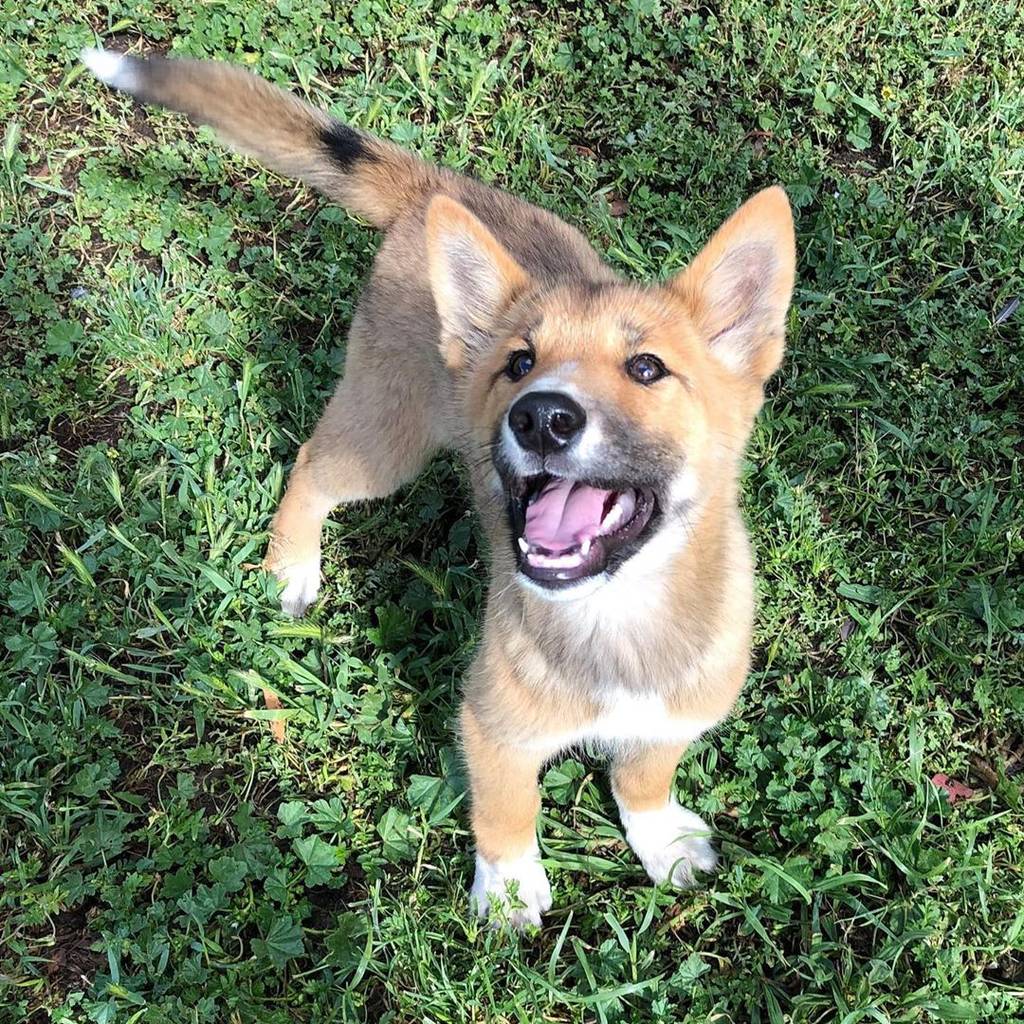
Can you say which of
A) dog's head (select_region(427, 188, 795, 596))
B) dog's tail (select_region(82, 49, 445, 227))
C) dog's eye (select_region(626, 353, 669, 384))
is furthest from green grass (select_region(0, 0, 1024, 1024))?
dog's eye (select_region(626, 353, 669, 384))

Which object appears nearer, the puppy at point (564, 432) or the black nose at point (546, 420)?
the black nose at point (546, 420)

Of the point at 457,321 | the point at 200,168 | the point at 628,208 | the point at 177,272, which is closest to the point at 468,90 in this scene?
the point at 628,208

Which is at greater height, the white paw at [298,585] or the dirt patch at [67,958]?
the white paw at [298,585]

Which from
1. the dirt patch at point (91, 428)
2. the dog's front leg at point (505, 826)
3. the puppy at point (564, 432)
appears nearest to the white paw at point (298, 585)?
the puppy at point (564, 432)

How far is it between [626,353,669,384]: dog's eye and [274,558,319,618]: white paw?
178cm

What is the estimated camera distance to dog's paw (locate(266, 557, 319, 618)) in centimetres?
376

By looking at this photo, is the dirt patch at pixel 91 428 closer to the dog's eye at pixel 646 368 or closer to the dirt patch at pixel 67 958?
the dirt patch at pixel 67 958

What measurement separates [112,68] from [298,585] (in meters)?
1.93

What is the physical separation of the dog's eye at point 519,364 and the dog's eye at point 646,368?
0.87 feet

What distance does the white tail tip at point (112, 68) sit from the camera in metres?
3.21

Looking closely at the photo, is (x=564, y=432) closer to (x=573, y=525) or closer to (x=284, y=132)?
(x=573, y=525)

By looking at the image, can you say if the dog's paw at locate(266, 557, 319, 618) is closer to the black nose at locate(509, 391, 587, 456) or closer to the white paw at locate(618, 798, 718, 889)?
the white paw at locate(618, 798, 718, 889)

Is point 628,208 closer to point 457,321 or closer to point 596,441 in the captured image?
point 457,321

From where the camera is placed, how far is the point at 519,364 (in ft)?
8.59
